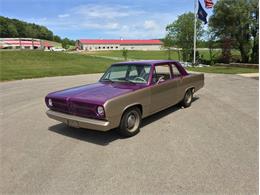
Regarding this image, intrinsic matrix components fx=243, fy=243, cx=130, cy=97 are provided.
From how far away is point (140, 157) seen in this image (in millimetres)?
4000

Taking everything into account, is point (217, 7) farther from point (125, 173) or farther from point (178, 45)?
point (125, 173)

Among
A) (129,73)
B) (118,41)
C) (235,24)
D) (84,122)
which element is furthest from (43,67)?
(118,41)

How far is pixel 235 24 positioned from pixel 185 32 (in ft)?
30.9

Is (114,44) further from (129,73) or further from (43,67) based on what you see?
(129,73)

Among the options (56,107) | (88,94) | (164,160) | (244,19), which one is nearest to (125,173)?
(164,160)

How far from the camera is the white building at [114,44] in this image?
404ft

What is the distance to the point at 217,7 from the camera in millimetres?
33031

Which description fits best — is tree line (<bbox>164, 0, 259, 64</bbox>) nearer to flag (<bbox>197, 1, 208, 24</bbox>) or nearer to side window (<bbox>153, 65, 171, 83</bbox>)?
flag (<bbox>197, 1, 208, 24</bbox>)

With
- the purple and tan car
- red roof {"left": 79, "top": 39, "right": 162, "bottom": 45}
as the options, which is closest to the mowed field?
the purple and tan car

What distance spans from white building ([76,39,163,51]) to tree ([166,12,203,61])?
7979 cm

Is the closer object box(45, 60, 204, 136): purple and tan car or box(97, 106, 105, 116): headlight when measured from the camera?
box(97, 106, 105, 116): headlight

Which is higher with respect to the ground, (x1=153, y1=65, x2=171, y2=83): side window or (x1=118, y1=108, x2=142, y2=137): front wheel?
(x1=153, y1=65, x2=171, y2=83): side window

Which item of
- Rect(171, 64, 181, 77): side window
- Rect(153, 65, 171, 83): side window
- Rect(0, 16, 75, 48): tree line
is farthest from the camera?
Rect(0, 16, 75, 48): tree line

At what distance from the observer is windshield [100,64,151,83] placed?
18.4ft
